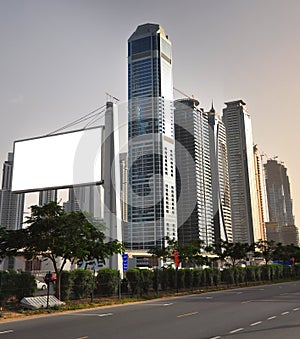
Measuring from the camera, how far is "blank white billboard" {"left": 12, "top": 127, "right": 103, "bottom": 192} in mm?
22859

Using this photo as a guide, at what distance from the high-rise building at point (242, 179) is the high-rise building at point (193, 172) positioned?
56.6 ft

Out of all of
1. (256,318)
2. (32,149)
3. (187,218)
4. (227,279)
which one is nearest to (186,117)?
(187,218)

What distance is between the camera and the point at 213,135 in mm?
116062

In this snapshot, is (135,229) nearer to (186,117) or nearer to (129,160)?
(186,117)

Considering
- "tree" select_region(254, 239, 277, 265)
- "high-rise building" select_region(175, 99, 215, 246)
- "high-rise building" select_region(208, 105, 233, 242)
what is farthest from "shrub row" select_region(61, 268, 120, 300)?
"high-rise building" select_region(208, 105, 233, 242)

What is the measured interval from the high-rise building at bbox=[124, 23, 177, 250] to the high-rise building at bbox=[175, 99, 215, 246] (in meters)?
6.90

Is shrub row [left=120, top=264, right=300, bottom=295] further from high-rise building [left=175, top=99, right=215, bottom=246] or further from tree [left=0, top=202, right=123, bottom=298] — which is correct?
high-rise building [left=175, top=99, right=215, bottom=246]

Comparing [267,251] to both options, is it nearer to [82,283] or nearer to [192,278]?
[192,278]

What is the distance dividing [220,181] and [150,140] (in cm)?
8889

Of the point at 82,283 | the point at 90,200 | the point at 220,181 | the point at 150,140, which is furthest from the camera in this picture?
the point at 220,181

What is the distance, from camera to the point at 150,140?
180 ft

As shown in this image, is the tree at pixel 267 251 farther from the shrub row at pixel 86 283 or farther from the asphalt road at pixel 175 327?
the asphalt road at pixel 175 327

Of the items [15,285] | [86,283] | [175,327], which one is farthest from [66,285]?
[175,327]

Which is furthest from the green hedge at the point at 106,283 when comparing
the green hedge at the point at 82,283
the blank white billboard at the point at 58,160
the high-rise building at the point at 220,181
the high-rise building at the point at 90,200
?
the high-rise building at the point at 220,181
